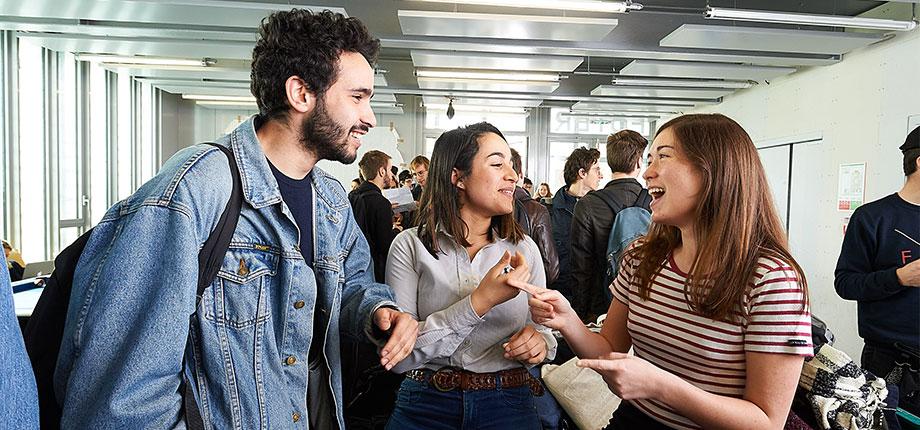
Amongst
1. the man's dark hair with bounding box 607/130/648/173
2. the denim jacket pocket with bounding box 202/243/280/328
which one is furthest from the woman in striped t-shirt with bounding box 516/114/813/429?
the man's dark hair with bounding box 607/130/648/173

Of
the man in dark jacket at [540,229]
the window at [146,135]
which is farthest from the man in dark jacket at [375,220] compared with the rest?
the window at [146,135]

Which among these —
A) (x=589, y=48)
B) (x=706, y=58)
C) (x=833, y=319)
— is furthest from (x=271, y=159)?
(x=833, y=319)

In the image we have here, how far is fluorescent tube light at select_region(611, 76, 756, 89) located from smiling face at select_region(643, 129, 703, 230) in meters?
6.73

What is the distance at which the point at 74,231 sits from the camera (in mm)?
8422

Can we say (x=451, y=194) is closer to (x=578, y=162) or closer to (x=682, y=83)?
(x=578, y=162)

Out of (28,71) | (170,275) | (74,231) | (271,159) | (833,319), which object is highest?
(28,71)

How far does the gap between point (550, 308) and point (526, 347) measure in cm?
15

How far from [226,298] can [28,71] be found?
7.53 metres

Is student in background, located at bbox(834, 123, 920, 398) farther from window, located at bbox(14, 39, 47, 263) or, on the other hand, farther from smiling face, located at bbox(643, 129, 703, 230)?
window, located at bbox(14, 39, 47, 263)

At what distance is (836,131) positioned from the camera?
22.2 feet

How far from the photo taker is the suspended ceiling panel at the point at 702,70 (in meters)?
7.00

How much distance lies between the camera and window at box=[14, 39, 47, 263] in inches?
268

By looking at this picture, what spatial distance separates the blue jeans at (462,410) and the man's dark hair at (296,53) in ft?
2.85

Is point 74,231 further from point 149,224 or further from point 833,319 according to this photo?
point 833,319
